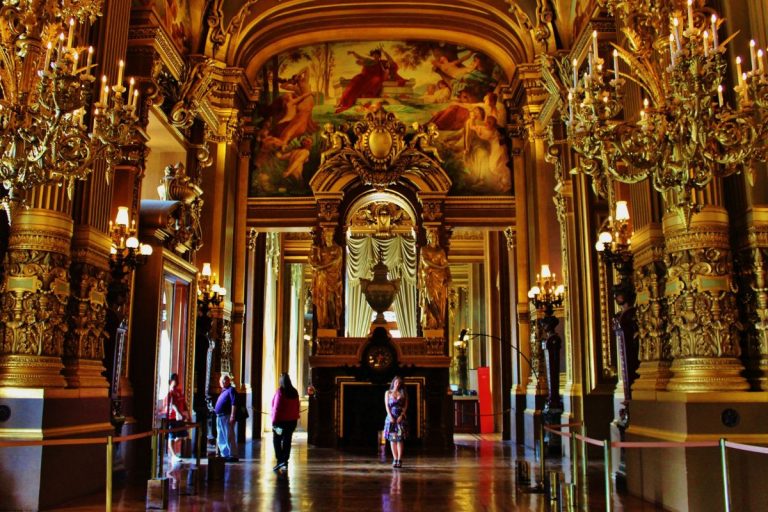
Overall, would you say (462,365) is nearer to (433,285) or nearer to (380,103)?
(433,285)

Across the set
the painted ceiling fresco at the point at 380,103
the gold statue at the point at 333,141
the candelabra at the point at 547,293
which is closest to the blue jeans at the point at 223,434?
the candelabra at the point at 547,293

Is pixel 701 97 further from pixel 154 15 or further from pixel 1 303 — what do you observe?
pixel 154 15

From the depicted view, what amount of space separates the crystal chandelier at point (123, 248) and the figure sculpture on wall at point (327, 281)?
771 centimetres

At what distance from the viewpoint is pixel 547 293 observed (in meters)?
15.3

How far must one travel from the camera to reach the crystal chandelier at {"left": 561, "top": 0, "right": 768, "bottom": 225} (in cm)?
567

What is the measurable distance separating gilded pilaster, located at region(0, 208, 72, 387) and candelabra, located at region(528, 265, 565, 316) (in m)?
10.0

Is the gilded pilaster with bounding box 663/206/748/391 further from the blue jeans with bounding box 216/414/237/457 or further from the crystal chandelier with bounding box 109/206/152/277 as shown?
the blue jeans with bounding box 216/414/237/457

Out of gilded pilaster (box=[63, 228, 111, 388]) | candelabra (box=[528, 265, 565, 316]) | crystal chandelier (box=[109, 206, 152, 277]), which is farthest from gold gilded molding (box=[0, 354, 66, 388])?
candelabra (box=[528, 265, 565, 316])

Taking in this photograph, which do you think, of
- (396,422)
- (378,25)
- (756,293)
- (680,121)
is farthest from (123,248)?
(378,25)

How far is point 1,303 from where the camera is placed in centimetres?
768

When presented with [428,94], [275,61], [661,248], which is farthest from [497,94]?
[661,248]

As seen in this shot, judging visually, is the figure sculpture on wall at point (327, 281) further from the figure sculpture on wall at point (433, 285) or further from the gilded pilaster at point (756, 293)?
the gilded pilaster at point (756, 293)

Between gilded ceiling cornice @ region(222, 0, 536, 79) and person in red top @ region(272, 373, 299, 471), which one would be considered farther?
gilded ceiling cornice @ region(222, 0, 536, 79)

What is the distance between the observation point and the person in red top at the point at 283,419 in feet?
38.0
